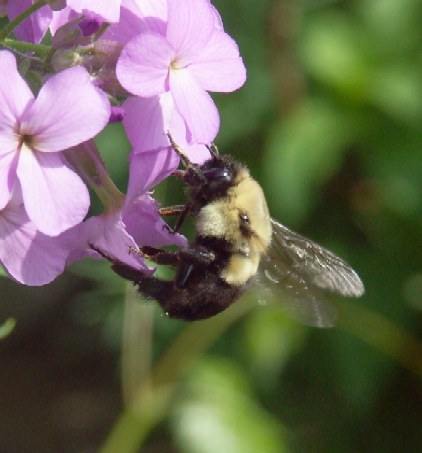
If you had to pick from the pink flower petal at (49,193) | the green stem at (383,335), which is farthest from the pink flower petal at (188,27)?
the green stem at (383,335)

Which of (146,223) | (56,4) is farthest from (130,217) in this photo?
(56,4)

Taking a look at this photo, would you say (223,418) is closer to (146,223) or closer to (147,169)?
(146,223)

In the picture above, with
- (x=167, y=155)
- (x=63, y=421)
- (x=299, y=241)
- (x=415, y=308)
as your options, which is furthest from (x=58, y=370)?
(x=167, y=155)

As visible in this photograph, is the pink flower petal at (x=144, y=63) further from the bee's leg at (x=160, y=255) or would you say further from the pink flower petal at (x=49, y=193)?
the bee's leg at (x=160, y=255)

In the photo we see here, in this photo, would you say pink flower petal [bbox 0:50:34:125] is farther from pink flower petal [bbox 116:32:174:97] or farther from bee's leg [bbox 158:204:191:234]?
bee's leg [bbox 158:204:191:234]

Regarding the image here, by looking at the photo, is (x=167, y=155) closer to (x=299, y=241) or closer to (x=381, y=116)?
(x=299, y=241)

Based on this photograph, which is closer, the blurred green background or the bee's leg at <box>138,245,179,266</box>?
the bee's leg at <box>138,245,179,266</box>

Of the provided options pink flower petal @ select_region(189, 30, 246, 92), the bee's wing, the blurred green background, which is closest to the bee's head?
the bee's wing
